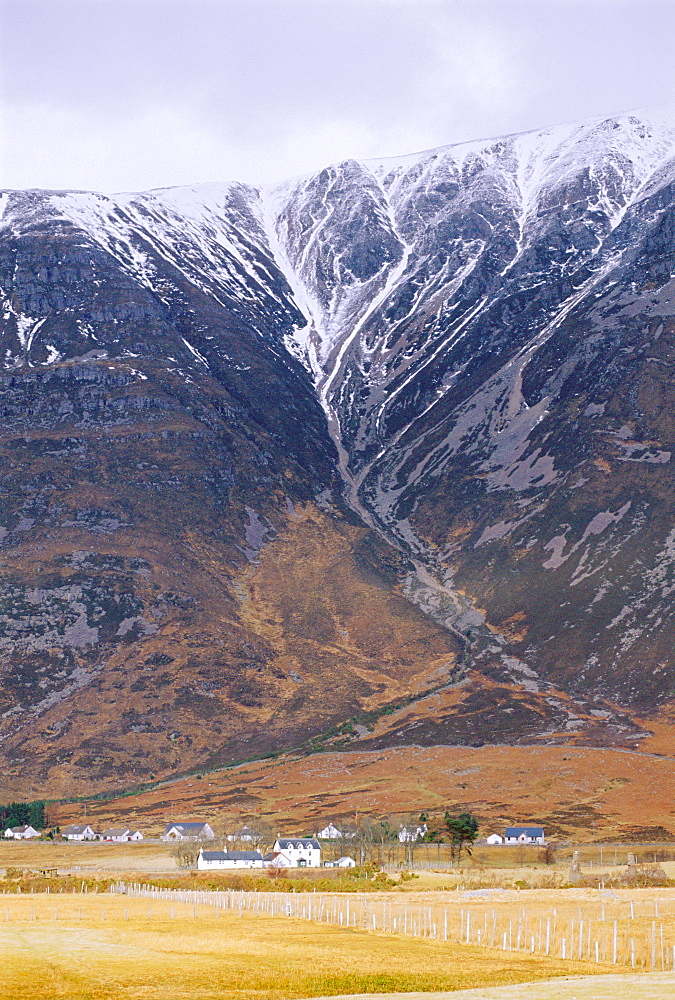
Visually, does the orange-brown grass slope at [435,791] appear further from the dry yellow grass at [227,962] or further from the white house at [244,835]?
the dry yellow grass at [227,962]

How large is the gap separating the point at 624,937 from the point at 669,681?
155m

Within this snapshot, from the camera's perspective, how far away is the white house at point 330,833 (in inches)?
5379

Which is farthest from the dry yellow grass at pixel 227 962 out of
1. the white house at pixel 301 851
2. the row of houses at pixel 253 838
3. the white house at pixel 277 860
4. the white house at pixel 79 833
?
the white house at pixel 79 833

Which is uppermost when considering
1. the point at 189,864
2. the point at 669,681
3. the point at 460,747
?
the point at 669,681

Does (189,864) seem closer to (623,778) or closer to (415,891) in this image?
(415,891)

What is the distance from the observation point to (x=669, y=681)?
19200 cm

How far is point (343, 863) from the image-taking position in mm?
112812

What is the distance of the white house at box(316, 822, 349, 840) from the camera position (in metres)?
137

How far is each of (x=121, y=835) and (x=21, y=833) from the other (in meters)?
18.9

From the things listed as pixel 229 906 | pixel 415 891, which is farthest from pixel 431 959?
pixel 415 891

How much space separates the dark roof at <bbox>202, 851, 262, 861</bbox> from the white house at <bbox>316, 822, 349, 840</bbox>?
2251cm

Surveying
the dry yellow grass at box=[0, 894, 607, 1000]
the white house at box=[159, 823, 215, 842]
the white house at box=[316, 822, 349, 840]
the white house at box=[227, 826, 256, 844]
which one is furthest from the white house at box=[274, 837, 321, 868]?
the dry yellow grass at box=[0, 894, 607, 1000]

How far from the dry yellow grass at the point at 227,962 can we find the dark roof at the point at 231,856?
199 feet

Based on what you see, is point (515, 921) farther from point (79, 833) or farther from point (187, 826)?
point (79, 833)
